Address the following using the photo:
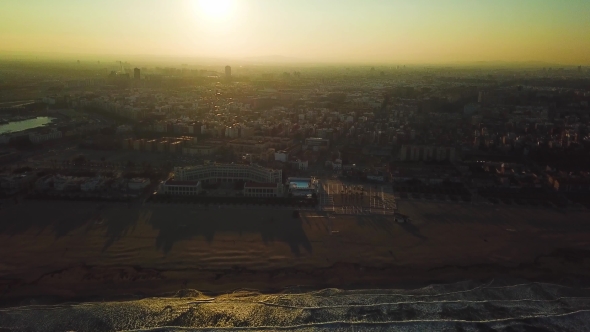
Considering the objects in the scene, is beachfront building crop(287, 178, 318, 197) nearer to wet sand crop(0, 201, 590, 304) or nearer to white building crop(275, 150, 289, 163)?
wet sand crop(0, 201, 590, 304)

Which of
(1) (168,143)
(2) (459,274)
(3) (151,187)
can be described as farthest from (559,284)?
(1) (168,143)

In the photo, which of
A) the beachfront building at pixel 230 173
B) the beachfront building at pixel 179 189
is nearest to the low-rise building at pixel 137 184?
the beachfront building at pixel 179 189

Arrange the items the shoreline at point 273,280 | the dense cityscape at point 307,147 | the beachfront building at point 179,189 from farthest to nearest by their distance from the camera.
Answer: the dense cityscape at point 307,147, the beachfront building at point 179,189, the shoreline at point 273,280

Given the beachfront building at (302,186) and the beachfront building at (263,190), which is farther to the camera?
the beachfront building at (302,186)

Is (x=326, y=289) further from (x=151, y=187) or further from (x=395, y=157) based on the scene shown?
(x=395, y=157)

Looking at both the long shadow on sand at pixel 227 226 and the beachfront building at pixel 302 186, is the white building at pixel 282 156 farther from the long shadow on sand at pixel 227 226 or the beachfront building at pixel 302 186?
the long shadow on sand at pixel 227 226

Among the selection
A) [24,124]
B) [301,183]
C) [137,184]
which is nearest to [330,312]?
[301,183]

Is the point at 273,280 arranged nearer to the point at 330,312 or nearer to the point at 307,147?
the point at 330,312
